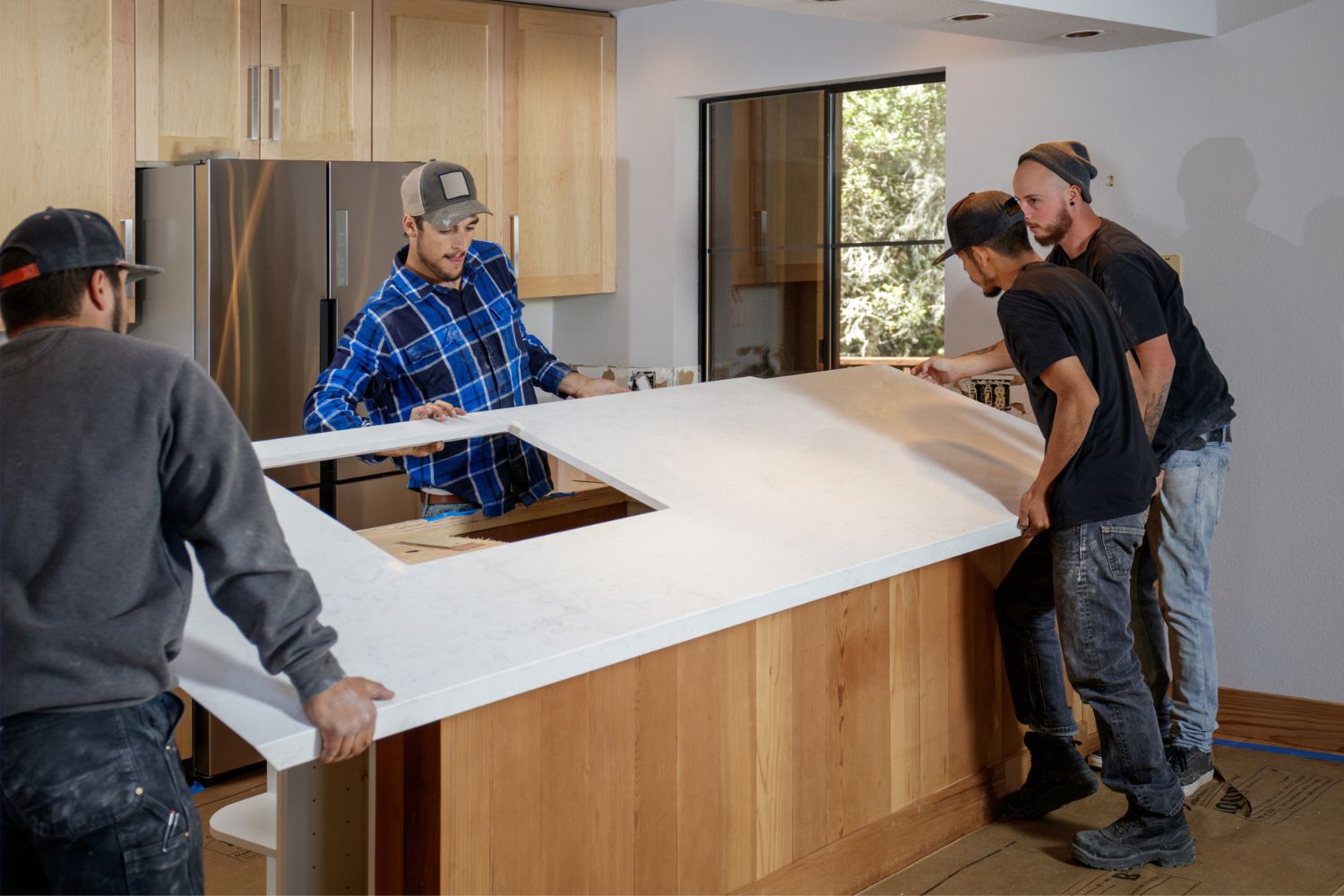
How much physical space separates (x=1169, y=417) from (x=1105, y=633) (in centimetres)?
64

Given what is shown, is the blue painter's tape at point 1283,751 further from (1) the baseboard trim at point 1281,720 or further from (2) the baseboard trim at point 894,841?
(2) the baseboard trim at point 894,841

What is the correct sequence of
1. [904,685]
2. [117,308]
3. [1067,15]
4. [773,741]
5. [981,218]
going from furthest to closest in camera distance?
[1067,15]
[981,218]
[904,685]
[773,741]
[117,308]

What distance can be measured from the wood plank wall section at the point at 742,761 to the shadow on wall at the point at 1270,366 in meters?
1.07

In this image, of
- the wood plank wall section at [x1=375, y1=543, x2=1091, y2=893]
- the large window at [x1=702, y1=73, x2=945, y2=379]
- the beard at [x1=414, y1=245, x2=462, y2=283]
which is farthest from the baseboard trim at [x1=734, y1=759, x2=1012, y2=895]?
the large window at [x1=702, y1=73, x2=945, y2=379]

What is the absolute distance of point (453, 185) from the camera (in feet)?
9.11

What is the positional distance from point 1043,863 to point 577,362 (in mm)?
3123

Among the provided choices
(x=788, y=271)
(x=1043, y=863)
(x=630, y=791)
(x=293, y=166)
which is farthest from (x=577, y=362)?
(x=630, y=791)

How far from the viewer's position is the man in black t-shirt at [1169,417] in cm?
Result: 283

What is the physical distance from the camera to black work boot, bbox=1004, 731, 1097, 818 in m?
→ 2.84

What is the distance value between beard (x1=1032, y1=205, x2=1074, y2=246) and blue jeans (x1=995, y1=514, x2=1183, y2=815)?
713 millimetres

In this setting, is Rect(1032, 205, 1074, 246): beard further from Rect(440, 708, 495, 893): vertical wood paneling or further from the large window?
Rect(440, 708, 495, 893): vertical wood paneling

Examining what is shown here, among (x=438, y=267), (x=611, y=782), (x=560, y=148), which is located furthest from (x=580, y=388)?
(x=560, y=148)

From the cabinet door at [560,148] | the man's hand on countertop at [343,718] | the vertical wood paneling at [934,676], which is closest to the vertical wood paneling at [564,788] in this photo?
the man's hand on countertop at [343,718]

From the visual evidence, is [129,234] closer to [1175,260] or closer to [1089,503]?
[1089,503]
